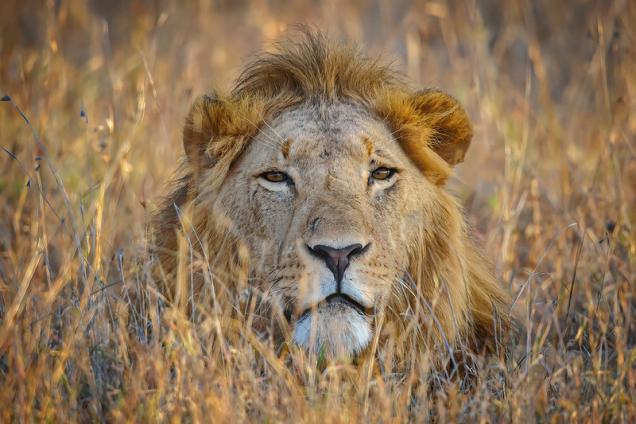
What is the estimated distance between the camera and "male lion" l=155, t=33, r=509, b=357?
3.45 meters

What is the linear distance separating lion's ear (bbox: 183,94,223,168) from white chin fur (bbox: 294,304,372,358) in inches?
41.0

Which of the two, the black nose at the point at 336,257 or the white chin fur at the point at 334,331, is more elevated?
the black nose at the point at 336,257

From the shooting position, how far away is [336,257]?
333cm

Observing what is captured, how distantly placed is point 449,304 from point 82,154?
3843mm

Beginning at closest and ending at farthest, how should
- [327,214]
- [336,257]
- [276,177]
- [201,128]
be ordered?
[336,257]
[327,214]
[276,177]
[201,128]

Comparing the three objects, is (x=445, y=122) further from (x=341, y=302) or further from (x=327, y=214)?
(x=341, y=302)

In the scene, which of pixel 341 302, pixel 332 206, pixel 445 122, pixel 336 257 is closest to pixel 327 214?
pixel 332 206

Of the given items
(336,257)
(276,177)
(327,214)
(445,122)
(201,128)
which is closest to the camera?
(336,257)

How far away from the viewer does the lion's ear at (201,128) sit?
12.9 ft

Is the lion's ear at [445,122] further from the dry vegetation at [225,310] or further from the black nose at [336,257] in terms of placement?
the black nose at [336,257]

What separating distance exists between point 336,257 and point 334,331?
0.95 ft

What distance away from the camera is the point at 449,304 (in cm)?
387

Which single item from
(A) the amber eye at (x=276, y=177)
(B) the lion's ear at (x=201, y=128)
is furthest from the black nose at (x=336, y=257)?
(B) the lion's ear at (x=201, y=128)

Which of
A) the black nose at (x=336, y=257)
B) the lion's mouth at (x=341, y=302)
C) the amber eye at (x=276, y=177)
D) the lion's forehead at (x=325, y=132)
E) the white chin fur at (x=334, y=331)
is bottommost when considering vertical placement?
the white chin fur at (x=334, y=331)
